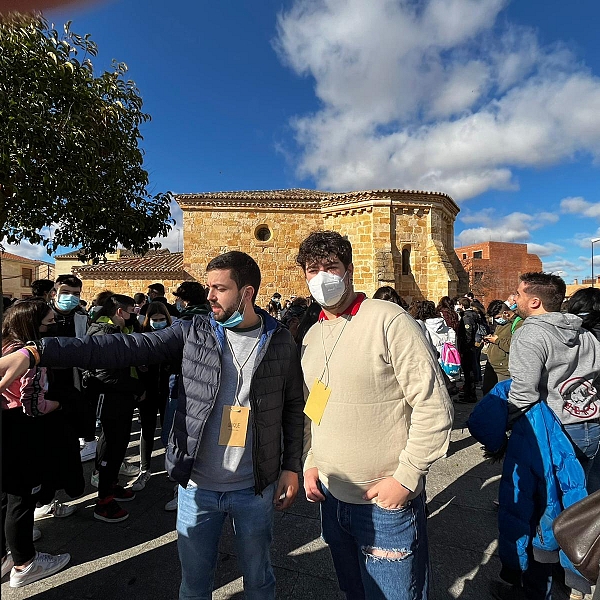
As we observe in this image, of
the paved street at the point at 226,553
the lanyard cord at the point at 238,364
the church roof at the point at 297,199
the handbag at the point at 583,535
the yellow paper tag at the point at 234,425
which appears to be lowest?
the paved street at the point at 226,553

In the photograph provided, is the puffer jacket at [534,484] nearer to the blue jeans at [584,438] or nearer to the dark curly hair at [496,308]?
the blue jeans at [584,438]

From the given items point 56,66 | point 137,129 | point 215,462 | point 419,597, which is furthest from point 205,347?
point 137,129

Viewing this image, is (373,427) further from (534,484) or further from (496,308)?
(496,308)

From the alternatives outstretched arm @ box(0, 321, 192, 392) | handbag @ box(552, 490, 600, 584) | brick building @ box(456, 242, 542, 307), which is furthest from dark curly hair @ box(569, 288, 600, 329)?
brick building @ box(456, 242, 542, 307)

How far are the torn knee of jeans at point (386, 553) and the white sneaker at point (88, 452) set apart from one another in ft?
12.6

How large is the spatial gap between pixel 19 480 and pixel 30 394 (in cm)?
57

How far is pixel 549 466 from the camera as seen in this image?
2.15 metres

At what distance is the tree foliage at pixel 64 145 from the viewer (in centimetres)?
456

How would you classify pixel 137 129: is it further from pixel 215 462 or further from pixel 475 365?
pixel 475 365

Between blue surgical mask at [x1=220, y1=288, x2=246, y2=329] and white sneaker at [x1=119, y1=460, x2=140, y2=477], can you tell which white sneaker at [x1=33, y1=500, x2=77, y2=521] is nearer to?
white sneaker at [x1=119, y1=460, x2=140, y2=477]

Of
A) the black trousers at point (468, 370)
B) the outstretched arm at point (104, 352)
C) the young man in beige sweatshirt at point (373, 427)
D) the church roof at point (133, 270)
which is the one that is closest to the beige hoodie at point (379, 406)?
the young man in beige sweatshirt at point (373, 427)

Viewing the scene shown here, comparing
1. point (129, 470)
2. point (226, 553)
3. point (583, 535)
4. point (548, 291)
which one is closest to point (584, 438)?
point (548, 291)

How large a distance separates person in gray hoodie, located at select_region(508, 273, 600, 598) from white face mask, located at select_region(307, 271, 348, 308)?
136cm

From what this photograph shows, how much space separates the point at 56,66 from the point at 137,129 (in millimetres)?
1482
